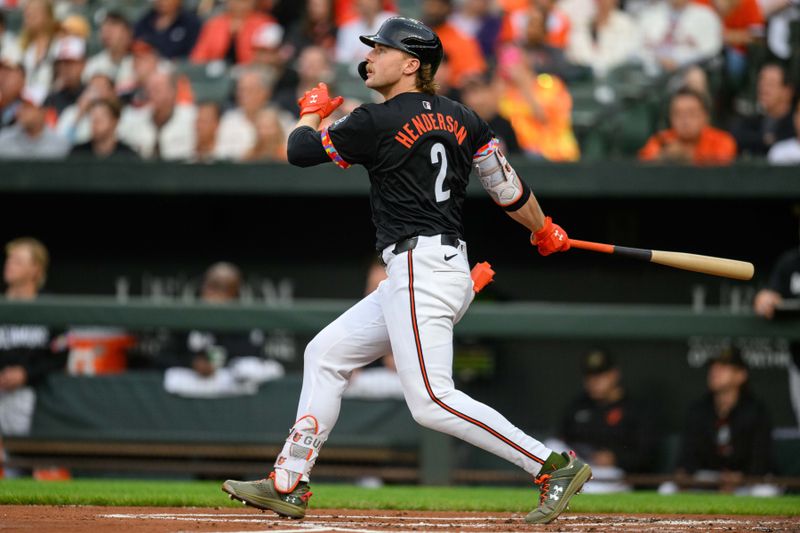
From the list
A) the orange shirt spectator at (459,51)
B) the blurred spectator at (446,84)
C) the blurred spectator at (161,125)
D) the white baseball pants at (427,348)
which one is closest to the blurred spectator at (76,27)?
the blurred spectator at (161,125)

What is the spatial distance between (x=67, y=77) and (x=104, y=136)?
957 millimetres

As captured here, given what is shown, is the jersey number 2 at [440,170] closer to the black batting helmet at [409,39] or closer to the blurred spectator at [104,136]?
the black batting helmet at [409,39]

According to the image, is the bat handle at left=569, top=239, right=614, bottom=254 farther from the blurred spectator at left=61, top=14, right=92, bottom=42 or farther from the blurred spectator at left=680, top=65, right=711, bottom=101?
the blurred spectator at left=61, top=14, right=92, bottom=42

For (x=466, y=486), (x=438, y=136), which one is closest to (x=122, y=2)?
(x=466, y=486)

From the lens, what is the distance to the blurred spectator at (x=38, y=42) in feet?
32.8

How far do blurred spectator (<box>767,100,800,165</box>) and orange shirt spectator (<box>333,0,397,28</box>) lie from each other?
10.9 ft

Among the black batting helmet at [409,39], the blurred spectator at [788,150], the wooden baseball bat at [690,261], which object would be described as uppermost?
the blurred spectator at [788,150]

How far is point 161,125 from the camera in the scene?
29.9ft

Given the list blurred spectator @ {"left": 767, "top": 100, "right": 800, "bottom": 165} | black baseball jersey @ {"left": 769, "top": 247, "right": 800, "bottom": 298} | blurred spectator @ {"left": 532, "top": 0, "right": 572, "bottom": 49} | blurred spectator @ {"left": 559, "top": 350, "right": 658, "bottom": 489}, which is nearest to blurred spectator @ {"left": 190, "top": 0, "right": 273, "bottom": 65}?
blurred spectator @ {"left": 532, "top": 0, "right": 572, "bottom": 49}

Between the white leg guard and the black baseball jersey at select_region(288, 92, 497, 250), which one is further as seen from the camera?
the white leg guard

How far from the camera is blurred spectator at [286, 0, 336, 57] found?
980 cm

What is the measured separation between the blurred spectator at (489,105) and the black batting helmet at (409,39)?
4.03 m

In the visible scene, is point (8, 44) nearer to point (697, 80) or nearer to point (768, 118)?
point (697, 80)

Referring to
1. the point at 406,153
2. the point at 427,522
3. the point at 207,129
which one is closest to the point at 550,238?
the point at 406,153
